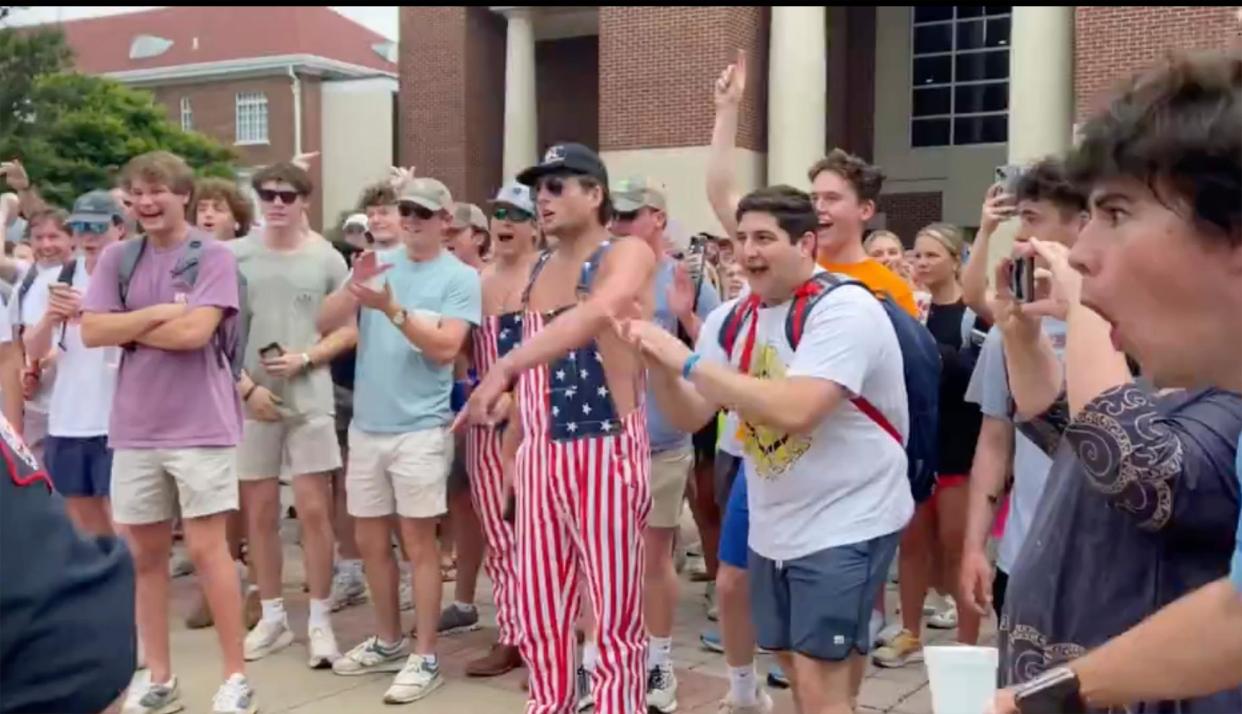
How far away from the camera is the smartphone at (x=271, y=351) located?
564cm

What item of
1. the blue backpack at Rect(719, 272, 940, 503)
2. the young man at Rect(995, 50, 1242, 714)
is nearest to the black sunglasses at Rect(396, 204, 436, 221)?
the blue backpack at Rect(719, 272, 940, 503)

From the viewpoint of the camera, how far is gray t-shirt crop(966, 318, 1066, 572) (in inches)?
147

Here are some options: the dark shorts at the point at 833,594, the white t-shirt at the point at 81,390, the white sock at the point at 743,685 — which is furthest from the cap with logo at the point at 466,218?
the dark shorts at the point at 833,594

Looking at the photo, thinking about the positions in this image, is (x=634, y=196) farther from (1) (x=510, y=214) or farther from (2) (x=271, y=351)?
(2) (x=271, y=351)

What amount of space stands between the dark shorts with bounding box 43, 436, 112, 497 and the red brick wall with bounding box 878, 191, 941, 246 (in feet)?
64.0

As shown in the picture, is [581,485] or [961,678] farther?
[581,485]

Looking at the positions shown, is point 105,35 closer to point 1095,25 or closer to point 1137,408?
point 1095,25

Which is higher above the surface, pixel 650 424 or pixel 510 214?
pixel 510 214

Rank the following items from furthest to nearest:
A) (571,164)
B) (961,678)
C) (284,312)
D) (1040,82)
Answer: (1040,82), (284,312), (571,164), (961,678)

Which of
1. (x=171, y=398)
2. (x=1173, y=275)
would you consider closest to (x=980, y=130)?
(x=171, y=398)

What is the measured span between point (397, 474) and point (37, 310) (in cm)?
255

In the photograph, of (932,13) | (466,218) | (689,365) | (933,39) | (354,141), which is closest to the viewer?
(689,365)

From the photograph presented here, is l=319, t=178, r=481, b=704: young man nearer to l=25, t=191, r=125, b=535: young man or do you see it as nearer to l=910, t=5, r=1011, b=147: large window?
l=25, t=191, r=125, b=535: young man

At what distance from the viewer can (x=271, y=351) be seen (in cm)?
566
